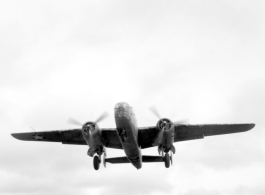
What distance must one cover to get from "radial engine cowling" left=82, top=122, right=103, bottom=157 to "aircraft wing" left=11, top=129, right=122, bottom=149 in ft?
4.73

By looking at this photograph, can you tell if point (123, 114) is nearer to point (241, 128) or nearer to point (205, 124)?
point (205, 124)

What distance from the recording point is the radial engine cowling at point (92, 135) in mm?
21969

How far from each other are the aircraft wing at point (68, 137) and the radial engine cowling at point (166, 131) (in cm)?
390

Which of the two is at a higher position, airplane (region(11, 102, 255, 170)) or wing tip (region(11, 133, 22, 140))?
wing tip (region(11, 133, 22, 140))

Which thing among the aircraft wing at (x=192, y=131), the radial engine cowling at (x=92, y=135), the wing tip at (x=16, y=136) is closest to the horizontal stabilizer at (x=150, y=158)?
the aircraft wing at (x=192, y=131)

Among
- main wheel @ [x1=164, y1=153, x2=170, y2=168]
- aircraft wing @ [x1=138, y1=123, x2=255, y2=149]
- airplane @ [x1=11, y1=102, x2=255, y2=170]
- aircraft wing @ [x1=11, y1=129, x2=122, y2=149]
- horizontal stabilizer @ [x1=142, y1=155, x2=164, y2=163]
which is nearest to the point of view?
airplane @ [x1=11, y1=102, x2=255, y2=170]

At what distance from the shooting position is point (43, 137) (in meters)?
26.5

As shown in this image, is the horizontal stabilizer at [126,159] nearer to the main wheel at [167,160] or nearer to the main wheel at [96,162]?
the main wheel at [167,160]

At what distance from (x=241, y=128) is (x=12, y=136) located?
60.5 feet

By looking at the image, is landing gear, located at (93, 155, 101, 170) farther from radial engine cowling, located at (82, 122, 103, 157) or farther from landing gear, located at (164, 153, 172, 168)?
landing gear, located at (164, 153, 172, 168)

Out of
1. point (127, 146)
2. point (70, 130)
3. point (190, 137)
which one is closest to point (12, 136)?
point (70, 130)

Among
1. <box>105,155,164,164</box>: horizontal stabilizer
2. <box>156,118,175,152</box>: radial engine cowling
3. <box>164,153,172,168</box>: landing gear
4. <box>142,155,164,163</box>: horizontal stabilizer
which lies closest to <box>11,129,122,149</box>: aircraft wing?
<box>105,155,164,164</box>: horizontal stabilizer

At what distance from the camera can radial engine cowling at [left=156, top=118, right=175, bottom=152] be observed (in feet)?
70.5

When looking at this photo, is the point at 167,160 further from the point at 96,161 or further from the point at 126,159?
the point at 96,161
